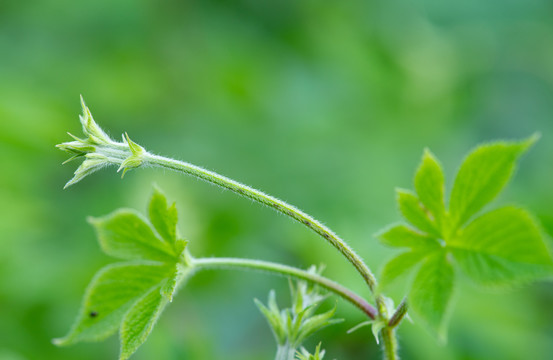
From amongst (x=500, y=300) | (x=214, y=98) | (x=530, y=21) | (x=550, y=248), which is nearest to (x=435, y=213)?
(x=550, y=248)

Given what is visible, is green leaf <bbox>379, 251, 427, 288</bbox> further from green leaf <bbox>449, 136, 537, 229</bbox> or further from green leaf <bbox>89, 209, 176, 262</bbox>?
green leaf <bbox>89, 209, 176, 262</bbox>

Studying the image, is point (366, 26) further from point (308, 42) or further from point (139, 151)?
point (139, 151)

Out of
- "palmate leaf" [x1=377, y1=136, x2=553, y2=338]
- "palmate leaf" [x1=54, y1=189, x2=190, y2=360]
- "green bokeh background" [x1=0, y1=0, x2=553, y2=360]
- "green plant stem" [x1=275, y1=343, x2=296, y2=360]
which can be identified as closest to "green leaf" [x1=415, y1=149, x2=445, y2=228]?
"palmate leaf" [x1=377, y1=136, x2=553, y2=338]

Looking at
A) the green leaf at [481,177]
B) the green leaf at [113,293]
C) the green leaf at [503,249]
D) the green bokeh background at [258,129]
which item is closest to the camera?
the green leaf at [503,249]

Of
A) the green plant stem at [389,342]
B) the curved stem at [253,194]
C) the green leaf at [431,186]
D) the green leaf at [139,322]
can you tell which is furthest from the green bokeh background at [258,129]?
the green leaf at [431,186]

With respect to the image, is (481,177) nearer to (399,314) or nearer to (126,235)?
(399,314)

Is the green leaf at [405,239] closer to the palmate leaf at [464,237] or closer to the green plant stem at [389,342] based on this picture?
the palmate leaf at [464,237]
